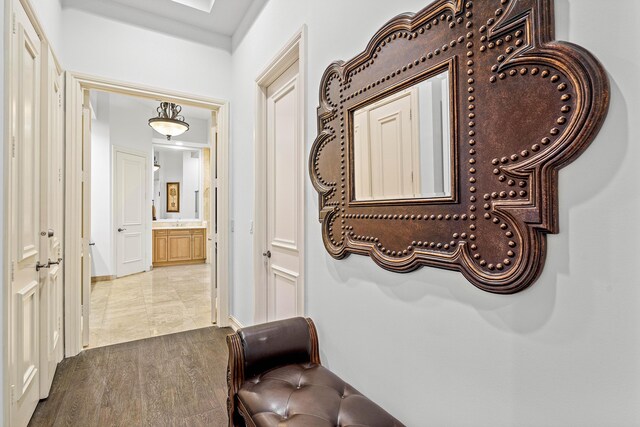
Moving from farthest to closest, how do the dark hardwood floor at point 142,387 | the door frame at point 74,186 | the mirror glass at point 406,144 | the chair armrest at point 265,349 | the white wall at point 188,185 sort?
1. the white wall at point 188,185
2. the door frame at point 74,186
3. the dark hardwood floor at point 142,387
4. the chair armrest at point 265,349
5. the mirror glass at point 406,144

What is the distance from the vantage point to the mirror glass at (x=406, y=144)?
3.66ft

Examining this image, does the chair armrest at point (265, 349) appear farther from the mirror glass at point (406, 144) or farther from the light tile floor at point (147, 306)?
the light tile floor at point (147, 306)

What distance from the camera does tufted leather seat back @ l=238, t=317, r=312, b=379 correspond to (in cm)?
149

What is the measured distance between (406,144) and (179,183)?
7.67 meters

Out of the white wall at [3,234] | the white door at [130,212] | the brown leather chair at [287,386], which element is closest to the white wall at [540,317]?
the brown leather chair at [287,386]

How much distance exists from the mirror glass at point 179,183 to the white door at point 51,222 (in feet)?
17.6

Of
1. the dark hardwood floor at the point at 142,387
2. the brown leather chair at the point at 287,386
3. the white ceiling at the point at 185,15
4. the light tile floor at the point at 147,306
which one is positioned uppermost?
the white ceiling at the point at 185,15

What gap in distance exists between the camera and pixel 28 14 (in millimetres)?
1667

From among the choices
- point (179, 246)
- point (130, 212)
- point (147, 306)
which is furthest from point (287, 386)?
point (179, 246)

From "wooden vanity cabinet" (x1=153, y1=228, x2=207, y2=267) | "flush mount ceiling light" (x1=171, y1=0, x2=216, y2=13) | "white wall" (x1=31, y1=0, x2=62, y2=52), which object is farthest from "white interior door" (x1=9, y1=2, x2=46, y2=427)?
"wooden vanity cabinet" (x1=153, y1=228, x2=207, y2=267)

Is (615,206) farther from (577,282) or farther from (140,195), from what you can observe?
(140,195)

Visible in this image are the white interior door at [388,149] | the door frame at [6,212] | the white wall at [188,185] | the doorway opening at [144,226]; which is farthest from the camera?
the white wall at [188,185]

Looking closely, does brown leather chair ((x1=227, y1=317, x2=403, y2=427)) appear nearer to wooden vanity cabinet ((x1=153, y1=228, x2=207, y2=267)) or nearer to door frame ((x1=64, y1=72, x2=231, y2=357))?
door frame ((x1=64, y1=72, x2=231, y2=357))

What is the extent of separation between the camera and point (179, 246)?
6.92 m
